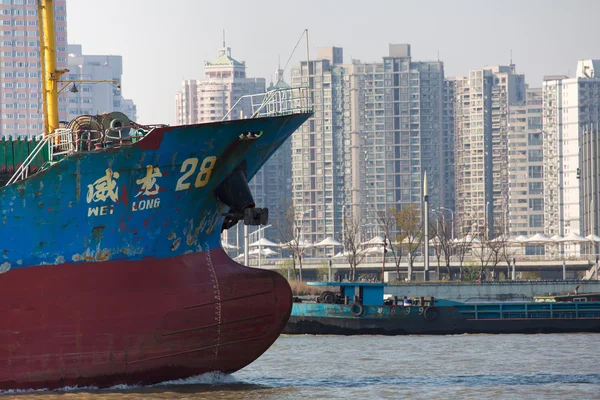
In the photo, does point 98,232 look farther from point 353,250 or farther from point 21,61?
point 21,61

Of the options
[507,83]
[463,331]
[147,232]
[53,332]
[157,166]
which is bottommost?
[463,331]

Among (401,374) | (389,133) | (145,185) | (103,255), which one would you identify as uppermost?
(389,133)

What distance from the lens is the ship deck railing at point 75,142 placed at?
21734 millimetres

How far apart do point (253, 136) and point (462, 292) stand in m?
34.6

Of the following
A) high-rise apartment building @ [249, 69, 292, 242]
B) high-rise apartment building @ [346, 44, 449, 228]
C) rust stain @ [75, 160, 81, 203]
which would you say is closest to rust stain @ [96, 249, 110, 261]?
rust stain @ [75, 160, 81, 203]

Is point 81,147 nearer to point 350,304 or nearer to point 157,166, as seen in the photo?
point 157,166

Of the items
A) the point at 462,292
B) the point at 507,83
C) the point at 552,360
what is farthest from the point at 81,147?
the point at 507,83

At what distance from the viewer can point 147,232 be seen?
2206cm

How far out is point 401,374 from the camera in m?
26.0

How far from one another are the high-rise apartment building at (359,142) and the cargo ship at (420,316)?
371ft

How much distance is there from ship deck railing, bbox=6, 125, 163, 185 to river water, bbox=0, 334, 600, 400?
15.3 ft

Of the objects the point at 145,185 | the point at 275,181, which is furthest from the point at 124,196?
the point at 275,181

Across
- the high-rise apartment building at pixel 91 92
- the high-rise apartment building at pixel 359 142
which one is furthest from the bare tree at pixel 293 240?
the high-rise apartment building at pixel 91 92

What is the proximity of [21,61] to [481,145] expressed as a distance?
72.8 m
